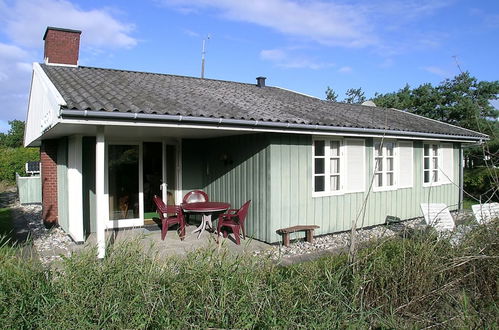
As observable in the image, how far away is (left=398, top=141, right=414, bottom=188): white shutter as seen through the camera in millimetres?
11305

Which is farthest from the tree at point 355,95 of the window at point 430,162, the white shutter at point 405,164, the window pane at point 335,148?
the window pane at point 335,148

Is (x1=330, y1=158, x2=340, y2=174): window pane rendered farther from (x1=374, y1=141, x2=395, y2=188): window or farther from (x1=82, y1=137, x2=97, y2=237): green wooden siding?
(x1=82, y1=137, x2=97, y2=237): green wooden siding

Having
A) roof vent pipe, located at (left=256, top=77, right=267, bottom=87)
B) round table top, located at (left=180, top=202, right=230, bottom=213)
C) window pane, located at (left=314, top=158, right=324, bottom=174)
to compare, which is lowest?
round table top, located at (left=180, top=202, right=230, bottom=213)

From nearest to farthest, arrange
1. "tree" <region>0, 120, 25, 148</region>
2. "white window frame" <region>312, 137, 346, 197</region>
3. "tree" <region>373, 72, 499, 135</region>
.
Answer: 1. "white window frame" <region>312, 137, 346, 197</region>
2. "tree" <region>373, 72, 499, 135</region>
3. "tree" <region>0, 120, 25, 148</region>

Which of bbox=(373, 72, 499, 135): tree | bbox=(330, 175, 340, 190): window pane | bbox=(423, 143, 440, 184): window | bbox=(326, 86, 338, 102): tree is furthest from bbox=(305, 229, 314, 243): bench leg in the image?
bbox=(326, 86, 338, 102): tree

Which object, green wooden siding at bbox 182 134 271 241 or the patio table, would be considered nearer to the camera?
green wooden siding at bbox 182 134 271 241

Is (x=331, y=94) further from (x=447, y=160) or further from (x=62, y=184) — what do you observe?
(x=62, y=184)

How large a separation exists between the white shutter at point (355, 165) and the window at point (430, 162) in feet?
10.7

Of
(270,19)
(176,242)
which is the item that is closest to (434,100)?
(270,19)

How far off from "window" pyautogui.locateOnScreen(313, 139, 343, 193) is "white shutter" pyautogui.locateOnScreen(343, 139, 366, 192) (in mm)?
222

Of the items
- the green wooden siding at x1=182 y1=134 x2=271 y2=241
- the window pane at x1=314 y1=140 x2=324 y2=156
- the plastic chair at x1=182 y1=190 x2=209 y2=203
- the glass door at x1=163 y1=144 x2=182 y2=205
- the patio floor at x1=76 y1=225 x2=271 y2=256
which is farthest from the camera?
the glass door at x1=163 y1=144 x2=182 y2=205

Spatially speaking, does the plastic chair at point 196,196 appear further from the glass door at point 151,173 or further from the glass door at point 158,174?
the glass door at point 151,173

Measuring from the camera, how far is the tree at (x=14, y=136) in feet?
157

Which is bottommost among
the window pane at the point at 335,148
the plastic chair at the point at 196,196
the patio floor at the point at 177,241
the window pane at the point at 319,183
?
the patio floor at the point at 177,241
